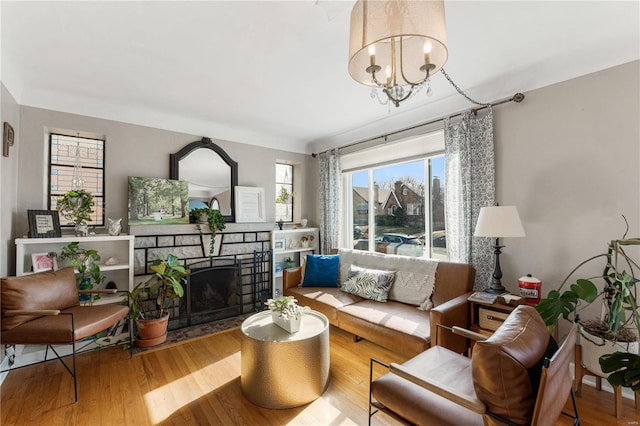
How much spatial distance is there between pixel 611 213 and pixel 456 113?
5.16 ft

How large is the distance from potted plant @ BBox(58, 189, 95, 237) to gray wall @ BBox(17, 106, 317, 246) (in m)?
0.27

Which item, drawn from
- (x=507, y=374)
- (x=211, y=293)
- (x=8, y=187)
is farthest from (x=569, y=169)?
(x=8, y=187)

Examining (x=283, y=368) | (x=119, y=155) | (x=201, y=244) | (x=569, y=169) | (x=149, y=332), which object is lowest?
(x=149, y=332)

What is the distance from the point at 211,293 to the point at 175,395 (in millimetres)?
1658

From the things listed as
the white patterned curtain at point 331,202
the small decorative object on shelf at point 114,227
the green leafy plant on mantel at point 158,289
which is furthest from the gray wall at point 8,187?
the white patterned curtain at point 331,202

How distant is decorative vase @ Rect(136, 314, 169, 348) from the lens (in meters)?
2.87

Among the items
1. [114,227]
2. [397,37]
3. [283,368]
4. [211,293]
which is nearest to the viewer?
[397,37]

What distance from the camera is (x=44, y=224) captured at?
8.67 feet

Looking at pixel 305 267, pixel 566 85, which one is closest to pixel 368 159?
pixel 305 267

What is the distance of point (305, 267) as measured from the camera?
12.5 ft

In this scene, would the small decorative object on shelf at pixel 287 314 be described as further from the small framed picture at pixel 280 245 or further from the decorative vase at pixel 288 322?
the small framed picture at pixel 280 245

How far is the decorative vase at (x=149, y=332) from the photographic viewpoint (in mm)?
2867

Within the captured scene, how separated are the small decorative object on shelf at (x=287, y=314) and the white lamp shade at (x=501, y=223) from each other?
66.3 inches

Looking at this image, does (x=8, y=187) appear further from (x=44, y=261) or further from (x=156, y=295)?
(x=156, y=295)
